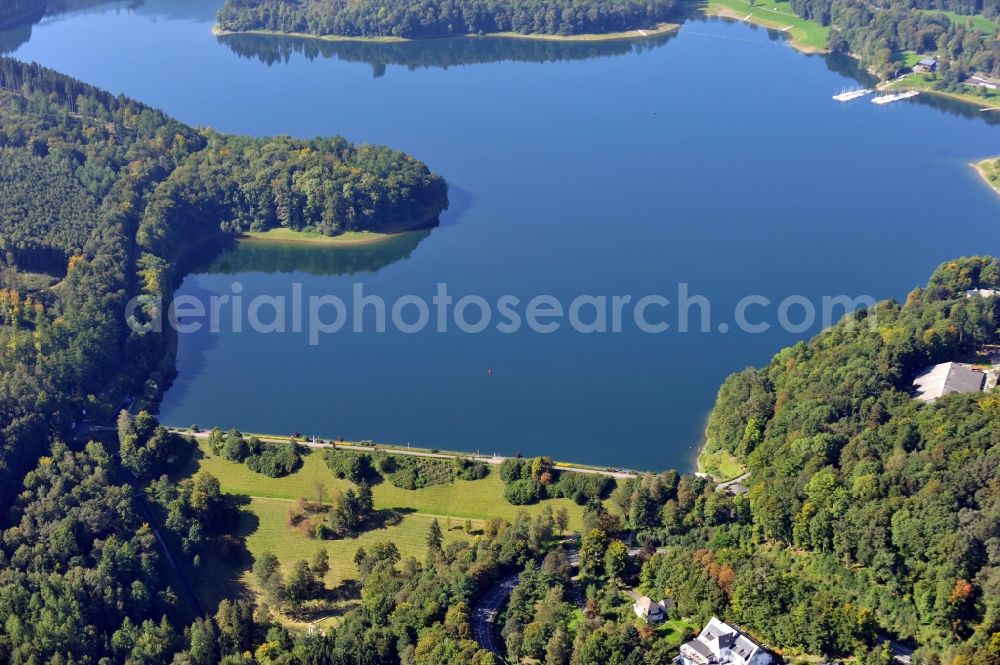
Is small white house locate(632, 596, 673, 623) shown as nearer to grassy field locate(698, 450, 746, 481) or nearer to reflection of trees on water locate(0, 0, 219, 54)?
grassy field locate(698, 450, 746, 481)

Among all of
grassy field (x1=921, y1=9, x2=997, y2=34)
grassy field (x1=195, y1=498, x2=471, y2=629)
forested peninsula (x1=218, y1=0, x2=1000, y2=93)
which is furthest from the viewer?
forested peninsula (x1=218, y1=0, x2=1000, y2=93)

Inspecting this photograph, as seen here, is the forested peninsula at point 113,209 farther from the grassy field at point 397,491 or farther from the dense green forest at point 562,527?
the grassy field at point 397,491

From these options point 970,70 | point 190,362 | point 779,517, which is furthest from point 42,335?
point 970,70

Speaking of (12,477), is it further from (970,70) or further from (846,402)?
(970,70)

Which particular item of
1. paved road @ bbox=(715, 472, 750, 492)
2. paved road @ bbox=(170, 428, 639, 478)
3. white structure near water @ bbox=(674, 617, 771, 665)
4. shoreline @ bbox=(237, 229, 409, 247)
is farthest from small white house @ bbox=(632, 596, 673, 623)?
shoreline @ bbox=(237, 229, 409, 247)

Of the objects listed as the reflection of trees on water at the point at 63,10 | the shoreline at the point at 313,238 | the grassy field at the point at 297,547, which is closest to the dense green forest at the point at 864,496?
the grassy field at the point at 297,547

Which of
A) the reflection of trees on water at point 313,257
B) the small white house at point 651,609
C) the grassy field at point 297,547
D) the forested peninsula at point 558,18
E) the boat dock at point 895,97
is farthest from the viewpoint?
the forested peninsula at point 558,18
